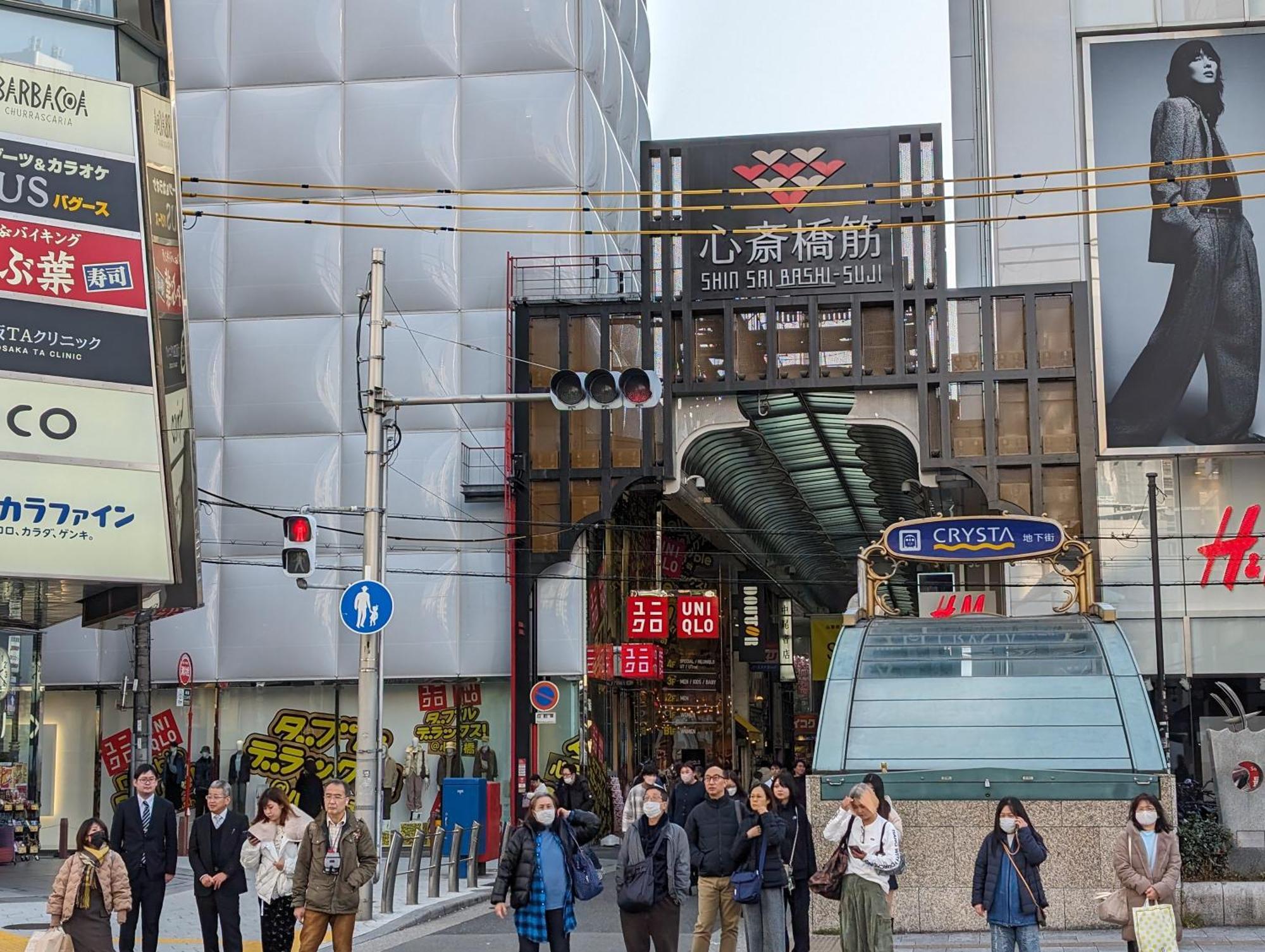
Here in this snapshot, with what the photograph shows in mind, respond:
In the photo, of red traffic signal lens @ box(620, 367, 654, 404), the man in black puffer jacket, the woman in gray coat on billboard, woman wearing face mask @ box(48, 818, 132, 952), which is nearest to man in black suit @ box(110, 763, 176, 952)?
woman wearing face mask @ box(48, 818, 132, 952)

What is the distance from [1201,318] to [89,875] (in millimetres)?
27115

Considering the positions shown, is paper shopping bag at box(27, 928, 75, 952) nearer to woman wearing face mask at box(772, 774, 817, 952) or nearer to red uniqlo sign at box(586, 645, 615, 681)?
woman wearing face mask at box(772, 774, 817, 952)

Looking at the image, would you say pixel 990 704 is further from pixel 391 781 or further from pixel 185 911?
pixel 391 781

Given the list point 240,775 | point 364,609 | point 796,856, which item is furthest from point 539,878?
point 240,775

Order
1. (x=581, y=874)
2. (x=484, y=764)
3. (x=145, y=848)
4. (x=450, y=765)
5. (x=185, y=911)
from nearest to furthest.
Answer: (x=581, y=874) < (x=145, y=848) < (x=185, y=911) < (x=484, y=764) < (x=450, y=765)

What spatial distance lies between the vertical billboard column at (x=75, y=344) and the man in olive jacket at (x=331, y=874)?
29.1ft

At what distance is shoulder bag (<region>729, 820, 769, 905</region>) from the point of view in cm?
1357

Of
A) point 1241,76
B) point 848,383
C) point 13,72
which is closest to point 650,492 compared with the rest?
point 848,383

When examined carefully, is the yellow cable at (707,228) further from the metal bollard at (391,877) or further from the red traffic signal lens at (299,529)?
the metal bollard at (391,877)

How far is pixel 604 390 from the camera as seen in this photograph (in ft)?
60.0

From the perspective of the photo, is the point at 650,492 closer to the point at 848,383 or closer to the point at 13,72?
the point at 848,383

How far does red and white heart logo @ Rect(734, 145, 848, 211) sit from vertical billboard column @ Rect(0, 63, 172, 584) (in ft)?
47.8

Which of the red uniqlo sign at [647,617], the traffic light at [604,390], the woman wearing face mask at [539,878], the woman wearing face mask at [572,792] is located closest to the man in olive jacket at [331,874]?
the woman wearing face mask at [539,878]

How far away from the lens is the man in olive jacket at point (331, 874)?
13.6m
